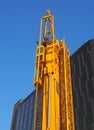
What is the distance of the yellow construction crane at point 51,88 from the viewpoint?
1938 cm

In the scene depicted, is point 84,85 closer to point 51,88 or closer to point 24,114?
point 24,114

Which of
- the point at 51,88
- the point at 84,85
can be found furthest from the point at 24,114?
the point at 51,88

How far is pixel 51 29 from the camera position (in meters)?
28.6

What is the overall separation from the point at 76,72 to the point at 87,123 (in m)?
19.0

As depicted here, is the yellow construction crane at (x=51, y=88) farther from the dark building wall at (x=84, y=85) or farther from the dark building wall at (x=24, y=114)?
the dark building wall at (x=24, y=114)

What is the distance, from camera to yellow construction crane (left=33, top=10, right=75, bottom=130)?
19375mm

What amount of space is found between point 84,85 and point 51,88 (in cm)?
5796

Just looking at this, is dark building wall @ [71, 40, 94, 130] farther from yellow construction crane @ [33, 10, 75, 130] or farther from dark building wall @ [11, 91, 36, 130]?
yellow construction crane @ [33, 10, 75, 130]

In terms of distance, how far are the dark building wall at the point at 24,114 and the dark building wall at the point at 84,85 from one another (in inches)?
887

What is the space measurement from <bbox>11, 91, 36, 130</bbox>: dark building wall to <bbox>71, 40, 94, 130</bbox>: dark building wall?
22532mm

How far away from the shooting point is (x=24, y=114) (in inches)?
4067

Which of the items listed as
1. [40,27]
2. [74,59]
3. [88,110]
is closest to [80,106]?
[88,110]

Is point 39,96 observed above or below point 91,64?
below

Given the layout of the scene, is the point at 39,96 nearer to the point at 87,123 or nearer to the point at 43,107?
the point at 43,107
